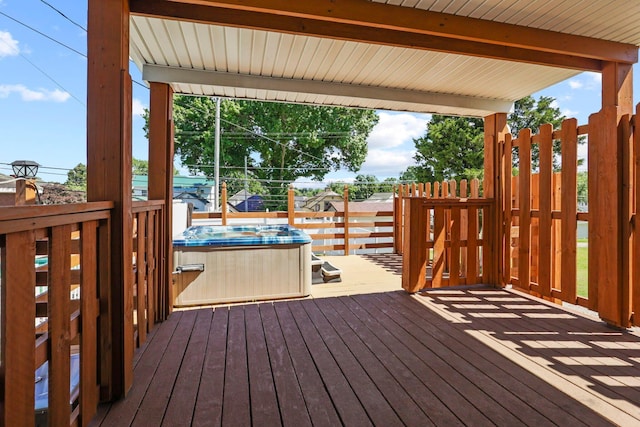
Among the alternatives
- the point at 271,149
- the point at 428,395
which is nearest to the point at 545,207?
the point at 428,395

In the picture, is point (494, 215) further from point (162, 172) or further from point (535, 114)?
point (535, 114)

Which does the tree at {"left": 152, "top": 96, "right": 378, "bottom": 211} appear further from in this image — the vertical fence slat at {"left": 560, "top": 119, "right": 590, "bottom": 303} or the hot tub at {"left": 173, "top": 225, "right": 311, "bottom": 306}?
the vertical fence slat at {"left": 560, "top": 119, "right": 590, "bottom": 303}

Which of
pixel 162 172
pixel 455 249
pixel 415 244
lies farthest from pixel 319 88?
pixel 455 249

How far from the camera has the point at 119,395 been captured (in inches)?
67.3

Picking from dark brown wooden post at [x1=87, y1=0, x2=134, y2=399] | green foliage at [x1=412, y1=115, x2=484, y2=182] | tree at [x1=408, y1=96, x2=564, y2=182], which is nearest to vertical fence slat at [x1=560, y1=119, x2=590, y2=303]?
dark brown wooden post at [x1=87, y1=0, x2=134, y2=399]

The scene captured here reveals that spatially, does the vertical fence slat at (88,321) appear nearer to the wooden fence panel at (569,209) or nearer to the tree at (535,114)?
the wooden fence panel at (569,209)

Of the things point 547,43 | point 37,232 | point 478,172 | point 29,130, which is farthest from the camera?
point 29,130

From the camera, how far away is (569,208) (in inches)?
116

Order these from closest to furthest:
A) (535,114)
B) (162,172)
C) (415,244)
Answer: (162,172)
(415,244)
(535,114)

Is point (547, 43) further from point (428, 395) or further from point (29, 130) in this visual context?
point (29, 130)

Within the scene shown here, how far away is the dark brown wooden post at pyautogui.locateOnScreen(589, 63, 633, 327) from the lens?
2602mm

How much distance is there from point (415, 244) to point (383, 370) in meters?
1.91

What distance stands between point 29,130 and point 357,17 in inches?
628

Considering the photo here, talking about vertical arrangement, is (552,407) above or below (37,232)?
below
